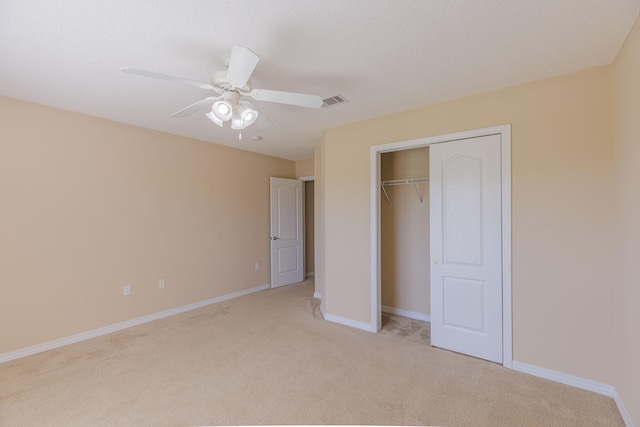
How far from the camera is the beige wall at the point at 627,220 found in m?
1.76

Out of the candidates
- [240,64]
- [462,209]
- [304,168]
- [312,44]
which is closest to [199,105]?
[240,64]

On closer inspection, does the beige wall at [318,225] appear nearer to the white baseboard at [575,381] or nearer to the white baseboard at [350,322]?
the white baseboard at [350,322]

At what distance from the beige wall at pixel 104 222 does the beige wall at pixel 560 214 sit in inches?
138

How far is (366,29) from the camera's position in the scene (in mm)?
1808

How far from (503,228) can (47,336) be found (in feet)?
14.9

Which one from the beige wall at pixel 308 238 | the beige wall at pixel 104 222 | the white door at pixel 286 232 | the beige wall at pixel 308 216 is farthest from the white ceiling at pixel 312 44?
the beige wall at pixel 308 238

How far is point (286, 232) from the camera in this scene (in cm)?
570

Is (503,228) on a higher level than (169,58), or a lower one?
lower

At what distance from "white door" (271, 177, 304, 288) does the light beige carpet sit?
Result: 7.12 feet

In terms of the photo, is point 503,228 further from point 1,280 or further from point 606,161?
point 1,280

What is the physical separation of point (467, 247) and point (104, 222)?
13.1 feet

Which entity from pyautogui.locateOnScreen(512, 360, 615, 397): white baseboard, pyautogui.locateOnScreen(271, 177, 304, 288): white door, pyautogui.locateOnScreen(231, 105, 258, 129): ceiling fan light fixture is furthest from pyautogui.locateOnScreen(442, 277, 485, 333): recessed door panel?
pyautogui.locateOnScreen(271, 177, 304, 288): white door

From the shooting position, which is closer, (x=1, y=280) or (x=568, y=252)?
(x=568, y=252)

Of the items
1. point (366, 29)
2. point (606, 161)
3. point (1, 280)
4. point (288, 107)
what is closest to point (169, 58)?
point (288, 107)
